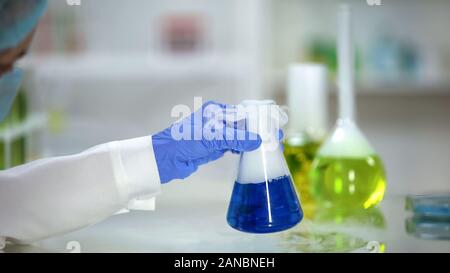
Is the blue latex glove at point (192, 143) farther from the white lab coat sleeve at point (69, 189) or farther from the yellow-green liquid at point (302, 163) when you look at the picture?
the yellow-green liquid at point (302, 163)

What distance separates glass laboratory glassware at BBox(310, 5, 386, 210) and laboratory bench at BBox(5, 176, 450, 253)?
0.03 meters

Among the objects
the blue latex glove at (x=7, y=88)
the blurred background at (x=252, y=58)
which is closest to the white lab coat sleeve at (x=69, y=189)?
the blue latex glove at (x=7, y=88)

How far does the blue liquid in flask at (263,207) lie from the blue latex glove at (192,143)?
4cm

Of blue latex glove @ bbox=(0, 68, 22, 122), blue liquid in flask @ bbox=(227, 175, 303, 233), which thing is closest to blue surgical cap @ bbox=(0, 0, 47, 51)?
blue latex glove @ bbox=(0, 68, 22, 122)

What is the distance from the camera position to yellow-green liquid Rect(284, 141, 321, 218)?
731 mm

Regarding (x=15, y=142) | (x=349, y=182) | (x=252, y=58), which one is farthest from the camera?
(x=252, y=58)

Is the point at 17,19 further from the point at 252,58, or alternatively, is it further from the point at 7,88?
the point at 252,58

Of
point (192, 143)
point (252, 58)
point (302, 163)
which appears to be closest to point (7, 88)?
point (192, 143)

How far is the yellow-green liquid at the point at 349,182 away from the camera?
0.67m

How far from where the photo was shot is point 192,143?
0.58m

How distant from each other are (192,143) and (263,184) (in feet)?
0.26

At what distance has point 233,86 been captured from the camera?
74.1 inches

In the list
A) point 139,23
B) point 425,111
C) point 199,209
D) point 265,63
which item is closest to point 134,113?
point 139,23
